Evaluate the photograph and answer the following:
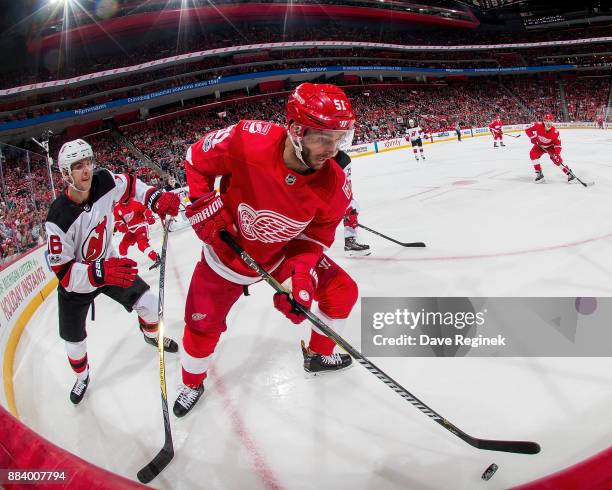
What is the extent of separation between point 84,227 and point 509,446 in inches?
107

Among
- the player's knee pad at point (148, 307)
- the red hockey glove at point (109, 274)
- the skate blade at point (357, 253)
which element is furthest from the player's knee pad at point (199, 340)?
the skate blade at point (357, 253)

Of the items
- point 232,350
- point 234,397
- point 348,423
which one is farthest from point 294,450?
point 232,350

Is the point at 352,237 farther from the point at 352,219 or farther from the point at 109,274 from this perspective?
the point at 109,274

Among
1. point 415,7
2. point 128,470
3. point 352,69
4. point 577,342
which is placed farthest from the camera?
point 415,7

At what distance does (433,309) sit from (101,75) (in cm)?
2281

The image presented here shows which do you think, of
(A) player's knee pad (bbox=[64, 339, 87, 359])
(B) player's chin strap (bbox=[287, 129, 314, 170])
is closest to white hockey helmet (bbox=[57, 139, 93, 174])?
(A) player's knee pad (bbox=[64, 339, 87, 359])

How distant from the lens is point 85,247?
258cm

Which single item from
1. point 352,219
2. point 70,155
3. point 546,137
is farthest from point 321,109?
point 546,137

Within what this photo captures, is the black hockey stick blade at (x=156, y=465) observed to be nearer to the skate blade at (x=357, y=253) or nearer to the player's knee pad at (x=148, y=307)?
the player's knee pad at (x=148, y=307)

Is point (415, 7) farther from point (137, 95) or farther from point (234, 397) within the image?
point (234, 397)

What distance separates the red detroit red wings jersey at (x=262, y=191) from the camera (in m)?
1.95

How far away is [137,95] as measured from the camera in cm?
2145

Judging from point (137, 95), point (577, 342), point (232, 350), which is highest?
point (137, 95)

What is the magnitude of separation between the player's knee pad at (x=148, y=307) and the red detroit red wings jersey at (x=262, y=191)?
882mm
